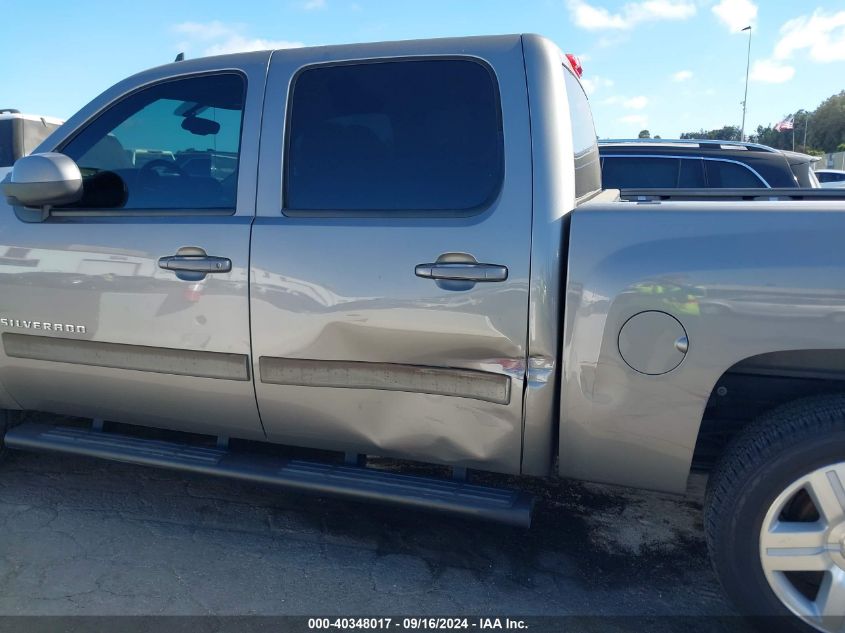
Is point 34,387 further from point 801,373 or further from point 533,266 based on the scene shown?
point 801,373

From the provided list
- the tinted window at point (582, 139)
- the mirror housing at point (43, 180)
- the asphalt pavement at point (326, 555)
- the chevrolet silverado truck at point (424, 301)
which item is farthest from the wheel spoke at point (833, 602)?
the mirror housing at point (43, 180)

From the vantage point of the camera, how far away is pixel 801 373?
2152 millimetres

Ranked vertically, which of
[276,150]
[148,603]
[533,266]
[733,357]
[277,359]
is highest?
[276,150]

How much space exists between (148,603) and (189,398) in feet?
2.54

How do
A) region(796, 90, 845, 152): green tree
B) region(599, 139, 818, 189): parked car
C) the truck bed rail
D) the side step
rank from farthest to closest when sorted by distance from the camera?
region(796, 90, 845, 152): green tree → region(599, 139, 818, 189): parked car → the truck bed rail → the side step

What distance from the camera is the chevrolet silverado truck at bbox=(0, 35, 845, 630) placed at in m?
2.07

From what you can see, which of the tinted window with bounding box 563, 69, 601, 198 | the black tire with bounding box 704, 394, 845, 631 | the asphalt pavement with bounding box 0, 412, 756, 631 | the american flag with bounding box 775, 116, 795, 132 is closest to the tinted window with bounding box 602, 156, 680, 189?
the tinted window with bounding box 563, 69, 601, 198

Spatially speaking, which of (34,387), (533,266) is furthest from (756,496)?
(34,387)

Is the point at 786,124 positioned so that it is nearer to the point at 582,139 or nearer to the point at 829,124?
the point at 582,139

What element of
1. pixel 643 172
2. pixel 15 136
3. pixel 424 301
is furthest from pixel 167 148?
pixel 15 136

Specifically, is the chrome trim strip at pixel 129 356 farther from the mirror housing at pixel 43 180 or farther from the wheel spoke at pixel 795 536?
the wheel spoke at pixel 795 536

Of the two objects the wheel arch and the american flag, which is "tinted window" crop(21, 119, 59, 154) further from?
the american flag

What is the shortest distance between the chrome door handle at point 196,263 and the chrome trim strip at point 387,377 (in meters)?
0.38

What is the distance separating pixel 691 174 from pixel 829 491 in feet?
17.9
